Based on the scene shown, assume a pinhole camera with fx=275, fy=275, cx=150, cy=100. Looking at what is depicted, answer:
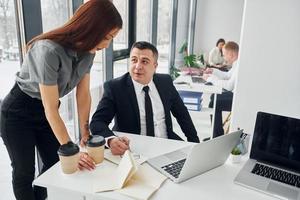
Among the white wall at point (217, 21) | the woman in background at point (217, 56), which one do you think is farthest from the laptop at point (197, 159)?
the white wall at point (217, 21)

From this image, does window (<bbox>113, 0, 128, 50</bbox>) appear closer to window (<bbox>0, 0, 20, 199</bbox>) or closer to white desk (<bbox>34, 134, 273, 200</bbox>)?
window (<bbox>0, 0, 20, 199</bbox>)

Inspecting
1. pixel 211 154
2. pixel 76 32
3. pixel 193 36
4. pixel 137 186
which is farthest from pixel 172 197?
pixel 193 36

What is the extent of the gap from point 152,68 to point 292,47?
2.73ft

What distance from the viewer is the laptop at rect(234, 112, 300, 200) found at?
3.71 feet

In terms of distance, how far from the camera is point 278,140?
1.21 m

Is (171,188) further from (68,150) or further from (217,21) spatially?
(217,21)

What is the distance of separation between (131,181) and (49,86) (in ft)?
1.86

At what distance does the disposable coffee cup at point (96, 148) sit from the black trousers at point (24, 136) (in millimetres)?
443

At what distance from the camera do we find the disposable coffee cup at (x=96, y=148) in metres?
1.20

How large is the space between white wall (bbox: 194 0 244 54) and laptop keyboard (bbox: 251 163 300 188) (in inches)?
260

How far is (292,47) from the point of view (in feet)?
4.99

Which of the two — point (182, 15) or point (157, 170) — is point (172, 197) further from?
point (182, 15)

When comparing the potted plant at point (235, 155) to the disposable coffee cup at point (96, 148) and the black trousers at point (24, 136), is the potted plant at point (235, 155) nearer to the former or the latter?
the disposable coffee cup at point (96, 148)

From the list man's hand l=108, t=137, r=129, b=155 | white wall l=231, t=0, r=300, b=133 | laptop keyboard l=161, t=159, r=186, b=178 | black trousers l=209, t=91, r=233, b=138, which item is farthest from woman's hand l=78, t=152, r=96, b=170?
black trousers l=209, t=91, r=233, b=138
